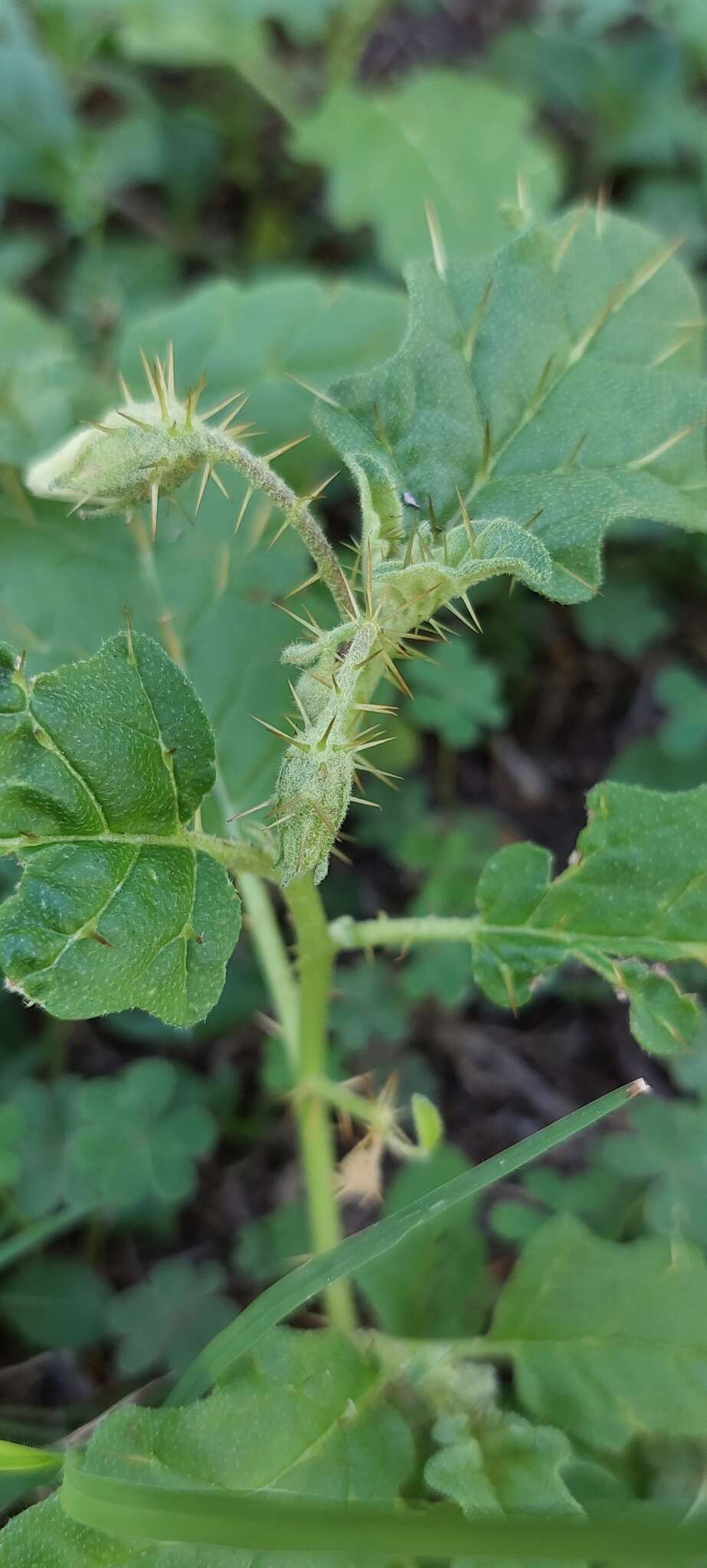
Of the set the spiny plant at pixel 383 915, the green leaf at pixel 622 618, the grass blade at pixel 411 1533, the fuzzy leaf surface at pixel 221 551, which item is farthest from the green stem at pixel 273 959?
the green leaf at pixel 622 618

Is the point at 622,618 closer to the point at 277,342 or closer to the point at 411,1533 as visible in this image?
the point at 277,342

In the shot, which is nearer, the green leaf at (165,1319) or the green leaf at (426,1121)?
the green leaf at (426,1121)

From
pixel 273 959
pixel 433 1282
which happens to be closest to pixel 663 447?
pixel 273 959

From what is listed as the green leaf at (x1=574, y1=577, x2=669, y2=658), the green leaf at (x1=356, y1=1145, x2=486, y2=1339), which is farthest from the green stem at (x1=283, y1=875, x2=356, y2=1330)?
the green leaf at (x1=574, y1=577, x2=669, y2=658)

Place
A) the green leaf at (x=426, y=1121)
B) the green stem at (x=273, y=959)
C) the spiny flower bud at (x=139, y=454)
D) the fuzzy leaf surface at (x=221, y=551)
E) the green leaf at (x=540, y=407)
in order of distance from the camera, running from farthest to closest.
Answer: the fuzzy leaf surface at (x=221, y=551), the green stem at (x=273, y=959), the green leaf at (x=426, y=1121), the green leaf at (x=540, y=407), the spiny flower bud at (x=139, y=454)

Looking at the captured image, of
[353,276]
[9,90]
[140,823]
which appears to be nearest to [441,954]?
[140,823]

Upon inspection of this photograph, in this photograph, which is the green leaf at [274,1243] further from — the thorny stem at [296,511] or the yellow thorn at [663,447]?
the yellow thorn at [663,447]

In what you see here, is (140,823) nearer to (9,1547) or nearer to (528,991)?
(528,991)

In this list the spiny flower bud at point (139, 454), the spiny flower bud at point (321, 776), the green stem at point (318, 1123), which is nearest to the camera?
the spiny flower bud at point (321, 776)
